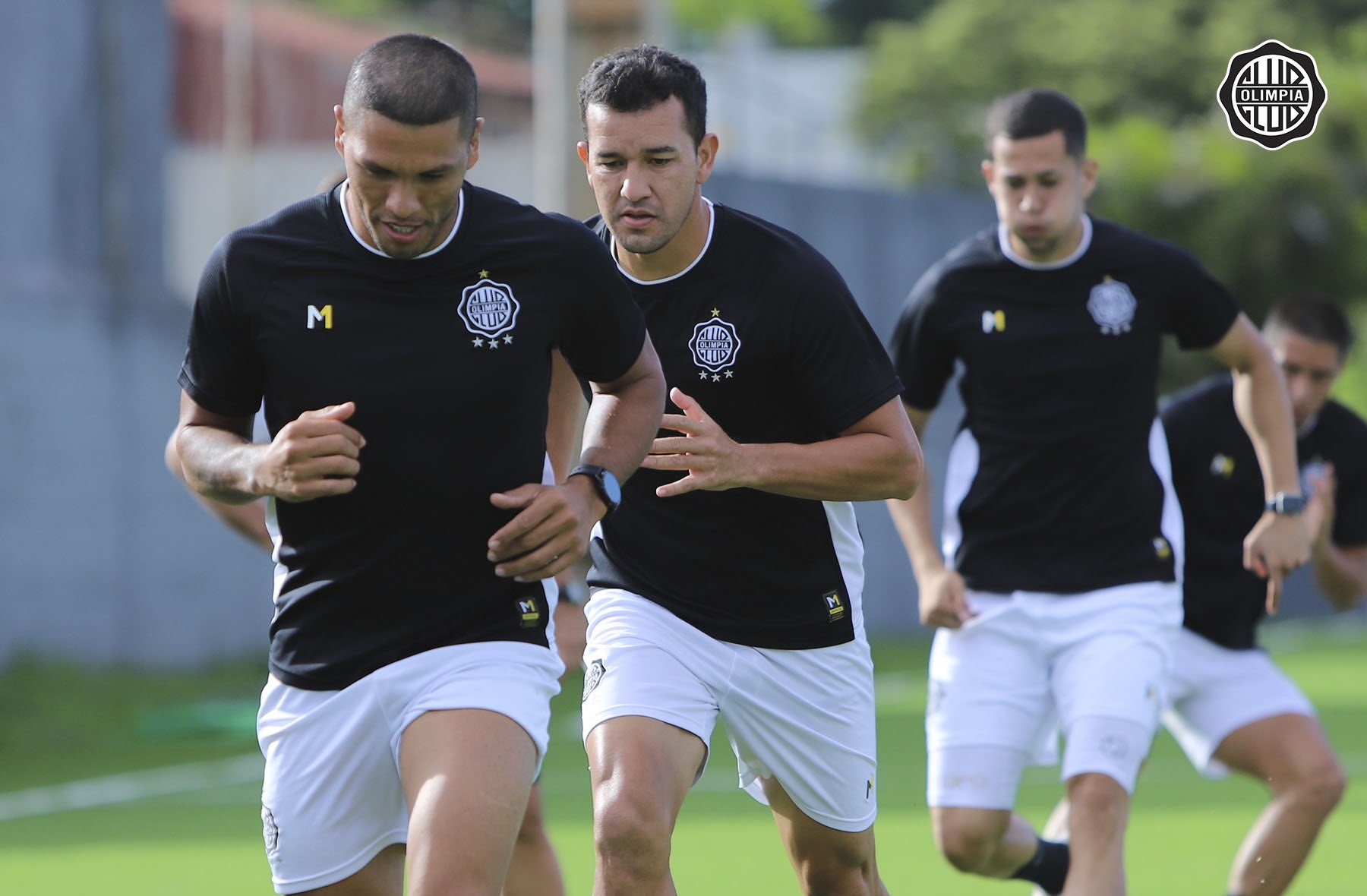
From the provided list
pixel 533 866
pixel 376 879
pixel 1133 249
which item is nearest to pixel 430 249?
pixel 376 879

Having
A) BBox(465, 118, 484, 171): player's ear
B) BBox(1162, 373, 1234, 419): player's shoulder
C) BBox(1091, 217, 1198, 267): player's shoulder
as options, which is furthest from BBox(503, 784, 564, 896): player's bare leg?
BBox(1162, 373, 1234, 419): player's shoulder

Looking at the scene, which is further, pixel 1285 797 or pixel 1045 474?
pixel 1285 797

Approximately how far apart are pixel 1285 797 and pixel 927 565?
1769 millimetres

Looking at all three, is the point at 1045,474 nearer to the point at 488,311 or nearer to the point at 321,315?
the point at 488,311

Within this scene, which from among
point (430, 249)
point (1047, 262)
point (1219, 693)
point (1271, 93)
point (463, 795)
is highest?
point (1271, 93)

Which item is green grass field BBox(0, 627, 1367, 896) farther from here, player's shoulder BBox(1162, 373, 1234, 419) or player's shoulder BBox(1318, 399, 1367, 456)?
player's shoulder BBox(1162, 373, 1234, 419)

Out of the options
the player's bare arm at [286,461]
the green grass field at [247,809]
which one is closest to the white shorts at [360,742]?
the player's bare arm at [286,461]

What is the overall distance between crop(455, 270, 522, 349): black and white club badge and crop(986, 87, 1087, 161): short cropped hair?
2.80 m

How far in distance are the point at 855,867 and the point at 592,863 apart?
4120 millimetres

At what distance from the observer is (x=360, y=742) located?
5.32 m

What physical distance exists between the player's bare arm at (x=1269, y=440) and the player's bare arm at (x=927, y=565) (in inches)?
→ 41.7

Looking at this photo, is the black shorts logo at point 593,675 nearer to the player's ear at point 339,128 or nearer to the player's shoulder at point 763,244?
the player's shoulder at point 763,244

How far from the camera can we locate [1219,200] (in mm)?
35344

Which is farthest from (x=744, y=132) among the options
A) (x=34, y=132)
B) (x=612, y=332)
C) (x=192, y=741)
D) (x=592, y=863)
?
(x=612, y=332)
